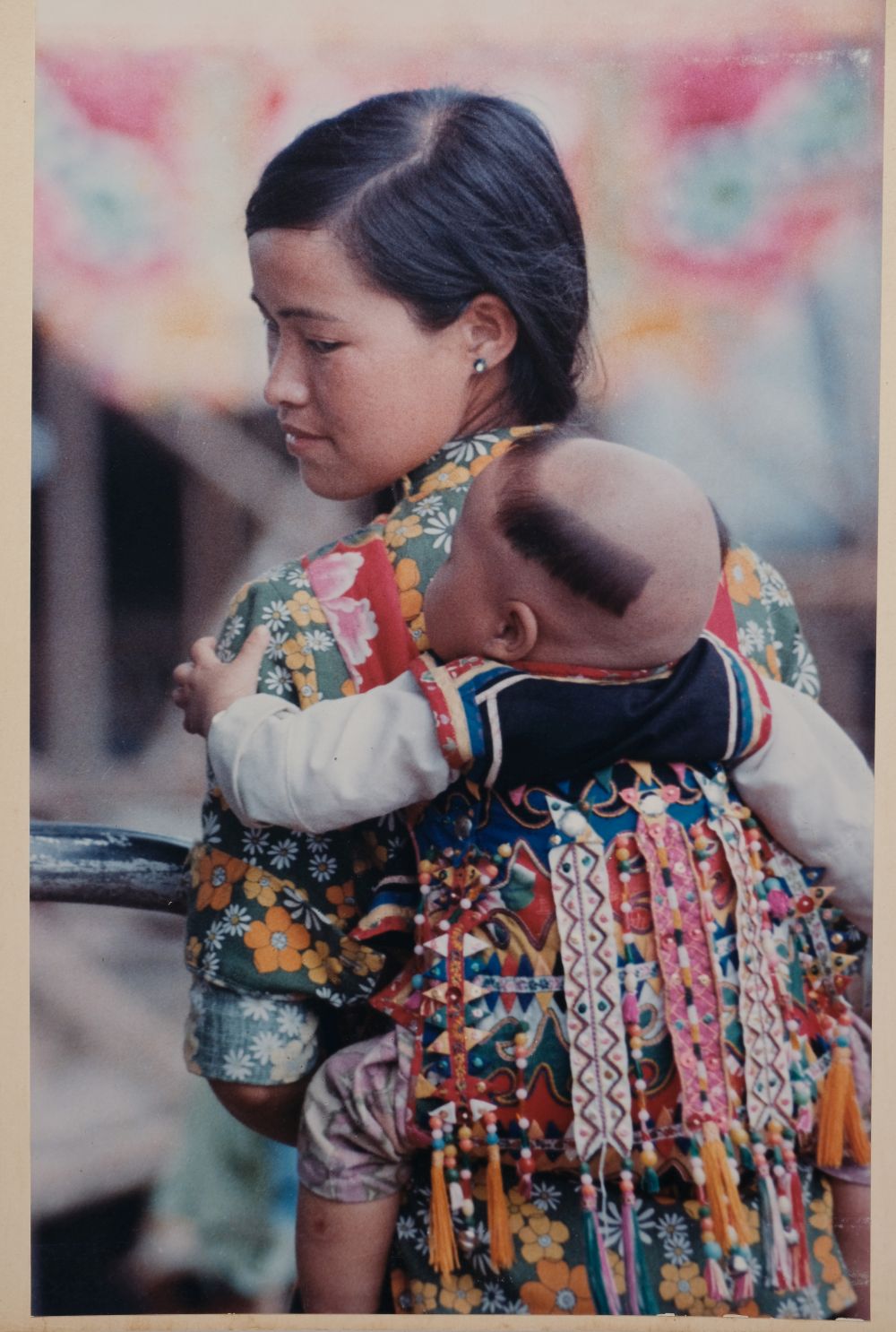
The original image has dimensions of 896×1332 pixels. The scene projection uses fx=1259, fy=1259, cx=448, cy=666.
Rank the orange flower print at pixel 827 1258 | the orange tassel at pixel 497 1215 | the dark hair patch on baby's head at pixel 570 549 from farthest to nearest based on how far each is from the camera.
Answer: the orange flower print at pixel 827 1258, the orange tassel at pixel 497 1215, the dark hair patch on baby's head at pixel 570 549

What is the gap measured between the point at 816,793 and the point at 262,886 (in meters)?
0.70

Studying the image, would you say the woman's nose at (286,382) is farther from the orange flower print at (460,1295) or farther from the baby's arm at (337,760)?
the orange flower print at (460,1295)

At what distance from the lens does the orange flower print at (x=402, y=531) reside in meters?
1.60

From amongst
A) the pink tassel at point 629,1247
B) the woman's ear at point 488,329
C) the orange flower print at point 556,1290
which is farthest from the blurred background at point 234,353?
the pink tassel at point 629,1247

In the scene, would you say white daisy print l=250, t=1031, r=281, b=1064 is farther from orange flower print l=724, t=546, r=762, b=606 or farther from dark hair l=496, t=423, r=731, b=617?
orange flower print l=724, t=546, r=762, b=606

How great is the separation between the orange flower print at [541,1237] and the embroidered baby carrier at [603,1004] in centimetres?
3

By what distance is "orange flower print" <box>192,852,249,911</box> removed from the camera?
5.20ft

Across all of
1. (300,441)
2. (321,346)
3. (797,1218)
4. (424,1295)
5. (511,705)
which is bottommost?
(424,1295)

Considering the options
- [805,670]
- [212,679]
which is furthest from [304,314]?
[805,670]

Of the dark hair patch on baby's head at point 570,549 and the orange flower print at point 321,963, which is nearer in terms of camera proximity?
the dark hair patch on baby's head at point 570,549

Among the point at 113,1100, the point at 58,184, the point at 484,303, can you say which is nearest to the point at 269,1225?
the point at 113,1100

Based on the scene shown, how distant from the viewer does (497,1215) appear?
1.52m

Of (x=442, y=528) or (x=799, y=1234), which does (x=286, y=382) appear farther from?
(x=799, y=1234)

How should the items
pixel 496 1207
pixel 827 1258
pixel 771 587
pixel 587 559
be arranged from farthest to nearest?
pixel 771 587
pixel 827 1258
pixel 496 1207
pixel 587 559
